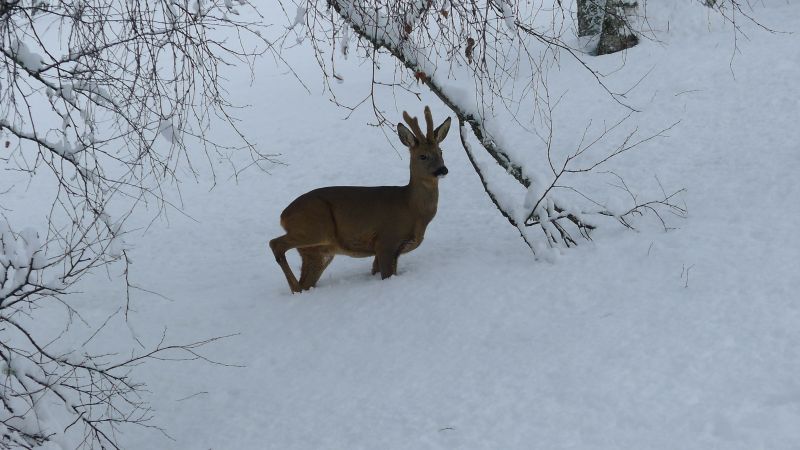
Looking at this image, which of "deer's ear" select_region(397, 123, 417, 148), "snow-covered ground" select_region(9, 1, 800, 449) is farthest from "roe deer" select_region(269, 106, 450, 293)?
"snow-covered ground" select_region(9, 1, 800, 449)

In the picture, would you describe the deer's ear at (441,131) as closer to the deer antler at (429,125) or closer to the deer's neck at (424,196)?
the deer antler at (429,125)

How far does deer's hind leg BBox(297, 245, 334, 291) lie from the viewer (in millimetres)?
7027

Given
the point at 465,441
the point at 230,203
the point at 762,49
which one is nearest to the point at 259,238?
the point at 230,203

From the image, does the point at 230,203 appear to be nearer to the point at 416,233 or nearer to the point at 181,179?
the point at 181,179

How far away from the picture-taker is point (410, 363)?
5277 mm

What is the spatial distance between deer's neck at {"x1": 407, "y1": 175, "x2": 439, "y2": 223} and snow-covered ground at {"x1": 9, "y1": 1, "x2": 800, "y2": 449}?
398 mm

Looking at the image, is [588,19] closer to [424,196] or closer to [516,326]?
[424,196]

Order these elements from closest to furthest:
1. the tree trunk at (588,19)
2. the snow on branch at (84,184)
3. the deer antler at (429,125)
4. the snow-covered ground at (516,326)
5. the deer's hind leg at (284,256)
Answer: the snow on branch at (84,184), the snow-covered ground at (516,326), the deer antler at (429,125), the deer's hind leg at (284,256), the tree trunk at (588,19)

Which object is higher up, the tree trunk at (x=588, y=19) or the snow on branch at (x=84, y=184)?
the tree trunk at (x=588, y=19)

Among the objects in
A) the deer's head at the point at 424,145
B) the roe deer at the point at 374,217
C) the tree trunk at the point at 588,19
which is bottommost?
the roe deer at the point at 374,217

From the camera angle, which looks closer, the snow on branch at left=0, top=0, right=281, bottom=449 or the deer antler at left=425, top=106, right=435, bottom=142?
the snow on branch at left=0, top=0, right=281, bottom=449

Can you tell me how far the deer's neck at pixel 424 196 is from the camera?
22.2 feet

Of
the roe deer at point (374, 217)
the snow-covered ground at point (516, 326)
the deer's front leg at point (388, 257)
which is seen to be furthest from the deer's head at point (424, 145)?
the snow-covered ground at point (516, 326)

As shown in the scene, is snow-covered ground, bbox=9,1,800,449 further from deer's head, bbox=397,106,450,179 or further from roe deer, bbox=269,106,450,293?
deer's head, bbox=397,106,450,179
